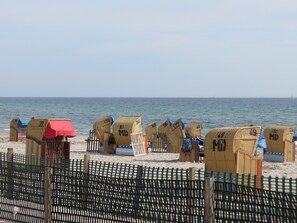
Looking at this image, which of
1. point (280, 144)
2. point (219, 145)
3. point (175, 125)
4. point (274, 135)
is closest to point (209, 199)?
point (219, 145)

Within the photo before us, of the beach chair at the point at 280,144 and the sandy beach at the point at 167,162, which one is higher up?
the beach chair at the point at 280,144

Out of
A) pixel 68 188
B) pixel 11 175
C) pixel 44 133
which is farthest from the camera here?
pixel 44 133

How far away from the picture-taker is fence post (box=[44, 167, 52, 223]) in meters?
11.8

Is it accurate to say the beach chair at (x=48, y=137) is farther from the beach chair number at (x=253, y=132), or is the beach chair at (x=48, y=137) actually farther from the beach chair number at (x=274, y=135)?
the beach chair number at (x=274, y=135)

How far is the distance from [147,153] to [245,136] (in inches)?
567

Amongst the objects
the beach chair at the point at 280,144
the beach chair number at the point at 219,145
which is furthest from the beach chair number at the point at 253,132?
the beach chair at the point at 280,144

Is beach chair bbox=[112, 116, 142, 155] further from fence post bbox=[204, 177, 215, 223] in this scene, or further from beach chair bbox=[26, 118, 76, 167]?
fence post bbox=[204, 177, 215, 223]

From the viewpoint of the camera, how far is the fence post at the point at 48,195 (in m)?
11.8

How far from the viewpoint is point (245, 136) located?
18797 millimetres

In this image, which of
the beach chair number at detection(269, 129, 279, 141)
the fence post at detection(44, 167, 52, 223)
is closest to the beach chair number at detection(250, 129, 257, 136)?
the fence post at detection(44, 167, 52, 223)

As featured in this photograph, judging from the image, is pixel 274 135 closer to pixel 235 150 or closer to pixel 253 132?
pixel 253 132

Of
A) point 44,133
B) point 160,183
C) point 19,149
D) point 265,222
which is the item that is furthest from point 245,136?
point 19,149

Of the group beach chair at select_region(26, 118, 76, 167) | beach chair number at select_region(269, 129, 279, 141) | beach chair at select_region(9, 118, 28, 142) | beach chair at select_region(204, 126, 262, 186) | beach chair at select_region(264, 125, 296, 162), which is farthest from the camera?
beach chair at select_region(9, 118, 28, 142)

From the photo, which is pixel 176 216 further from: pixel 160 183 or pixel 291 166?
pixel 291 166
